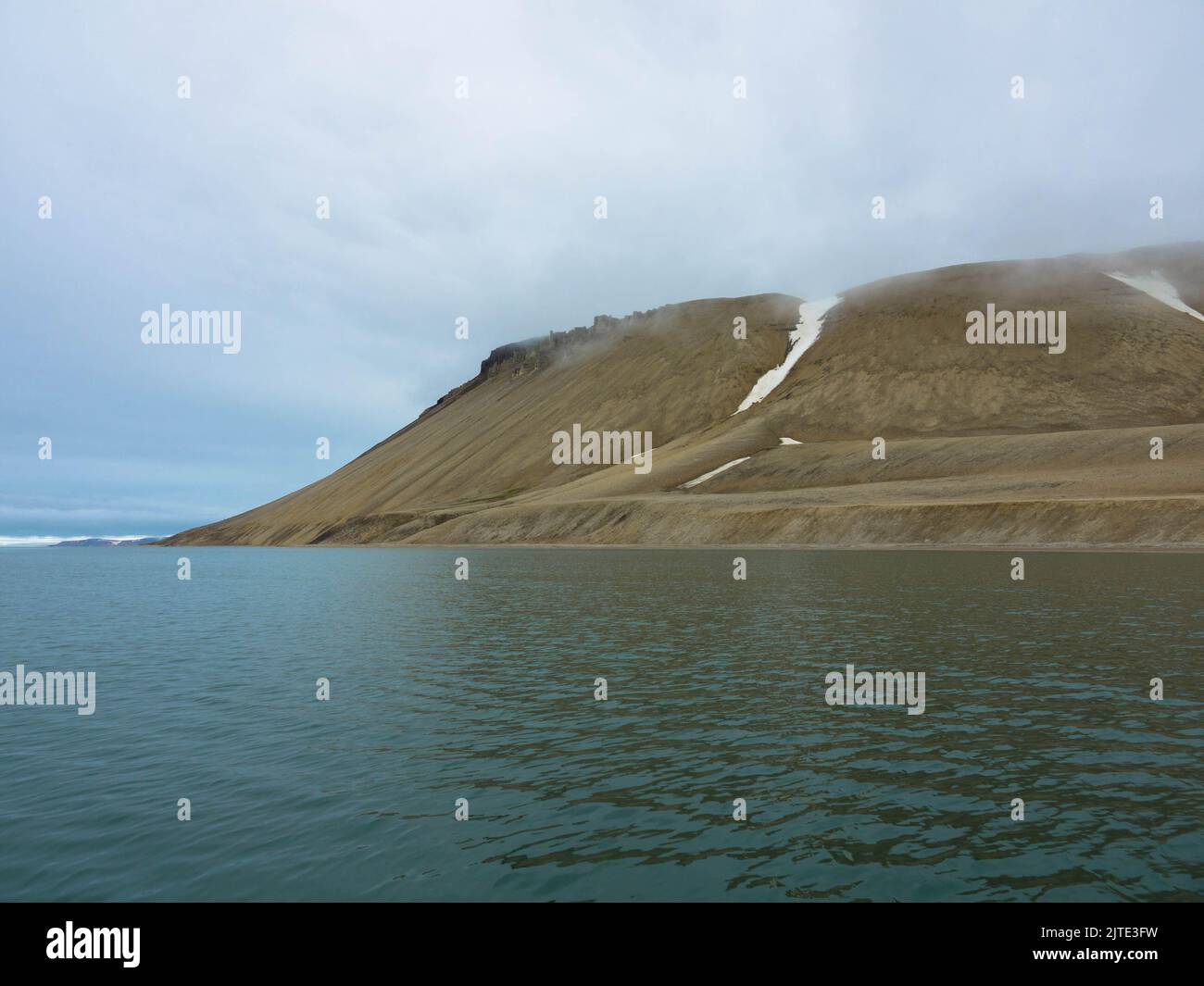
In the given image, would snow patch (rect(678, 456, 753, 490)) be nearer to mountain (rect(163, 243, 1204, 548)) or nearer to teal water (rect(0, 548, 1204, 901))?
mountain (rect(163, 243, 1204, 548))

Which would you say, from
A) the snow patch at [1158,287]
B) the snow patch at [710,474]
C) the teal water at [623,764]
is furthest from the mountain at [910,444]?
the teal water at [623,764]

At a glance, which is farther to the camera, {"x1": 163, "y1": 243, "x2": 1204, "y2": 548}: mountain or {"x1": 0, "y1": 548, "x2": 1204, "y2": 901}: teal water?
{"x1": 163, "y1": 243, "x2": 1204, "y2": 548}: mountain

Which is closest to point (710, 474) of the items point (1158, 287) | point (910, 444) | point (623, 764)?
point (910, 444)

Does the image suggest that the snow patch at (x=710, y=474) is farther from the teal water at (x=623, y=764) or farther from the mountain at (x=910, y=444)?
the teal water at (x=623, y=764)

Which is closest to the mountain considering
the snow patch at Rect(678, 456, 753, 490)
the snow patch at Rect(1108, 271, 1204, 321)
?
the snow patch at Rect(1108, 271, 1204, 321)

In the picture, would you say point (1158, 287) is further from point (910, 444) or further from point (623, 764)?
point (623, 764)
